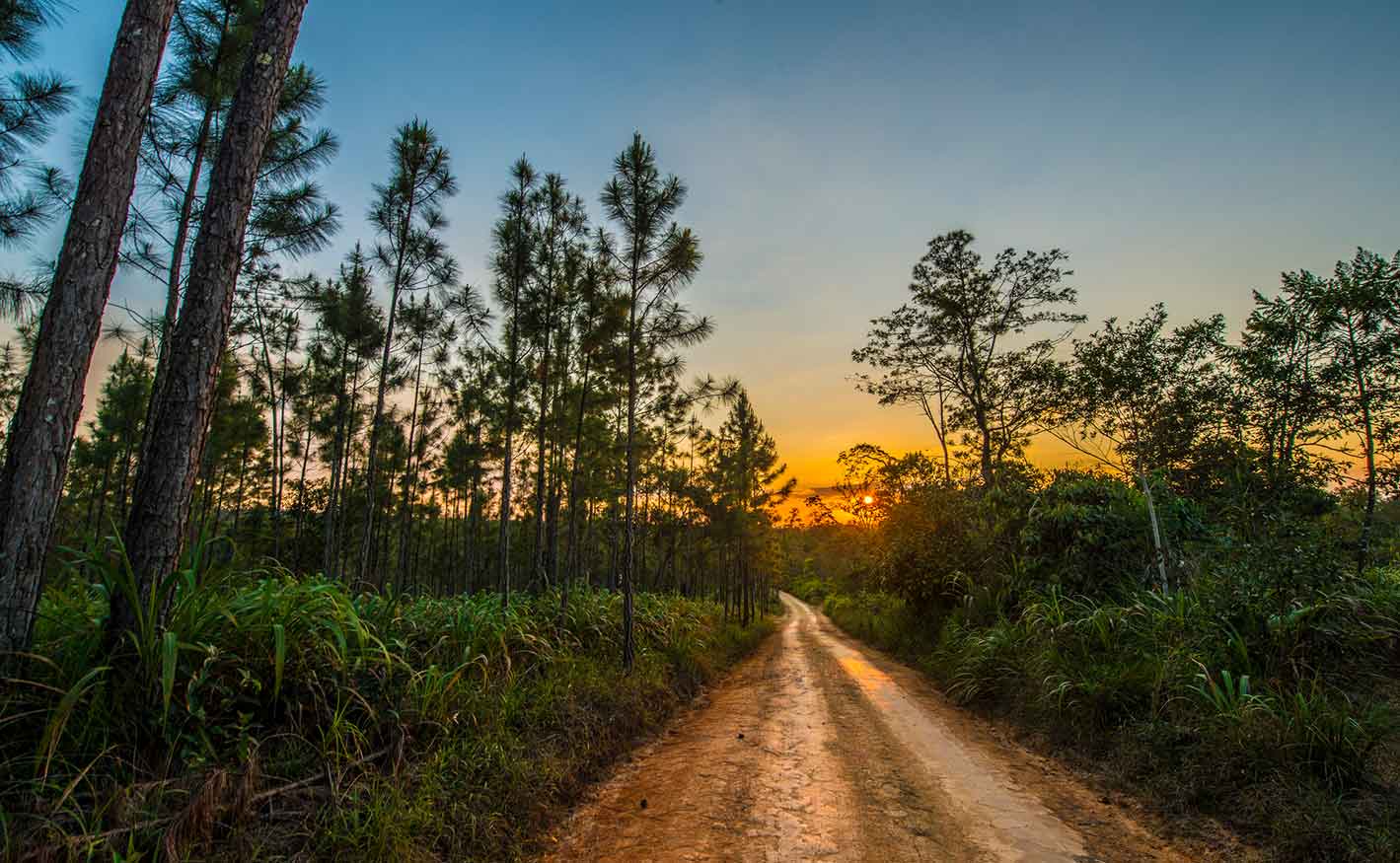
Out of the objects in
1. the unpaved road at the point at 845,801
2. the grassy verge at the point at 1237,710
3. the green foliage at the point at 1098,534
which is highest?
the green foliage at the point at 1098,534

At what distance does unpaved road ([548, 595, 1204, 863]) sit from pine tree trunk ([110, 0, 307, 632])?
319 cm

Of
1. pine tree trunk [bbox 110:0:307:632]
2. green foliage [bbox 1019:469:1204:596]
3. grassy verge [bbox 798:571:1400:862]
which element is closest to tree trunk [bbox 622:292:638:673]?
grassy verge [bbox 798:571:1400:862]

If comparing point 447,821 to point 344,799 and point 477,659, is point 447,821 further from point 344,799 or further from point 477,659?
point 477,659

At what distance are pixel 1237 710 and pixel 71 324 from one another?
8.83m

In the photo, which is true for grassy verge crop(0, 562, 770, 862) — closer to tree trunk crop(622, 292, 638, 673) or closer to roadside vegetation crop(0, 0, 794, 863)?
roadside vegetation crop(0, 0, 794, 863)

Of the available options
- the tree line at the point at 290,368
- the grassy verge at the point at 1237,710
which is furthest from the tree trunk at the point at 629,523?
the grassy verge at the point at 1237,710

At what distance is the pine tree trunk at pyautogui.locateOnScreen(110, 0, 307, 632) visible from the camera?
10.7ft

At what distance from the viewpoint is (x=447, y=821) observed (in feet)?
11.8

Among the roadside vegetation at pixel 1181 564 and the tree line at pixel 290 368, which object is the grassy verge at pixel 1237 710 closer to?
the roadside vegetation at pixel 1181 564

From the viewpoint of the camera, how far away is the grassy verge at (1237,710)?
11.9 ft

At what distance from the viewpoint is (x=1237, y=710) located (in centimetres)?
448

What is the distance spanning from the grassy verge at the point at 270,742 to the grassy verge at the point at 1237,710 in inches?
196

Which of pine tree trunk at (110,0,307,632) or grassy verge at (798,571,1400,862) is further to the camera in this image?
grassy verge at (798,571,1400,862)

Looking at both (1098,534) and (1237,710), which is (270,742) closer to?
(1237,710)
